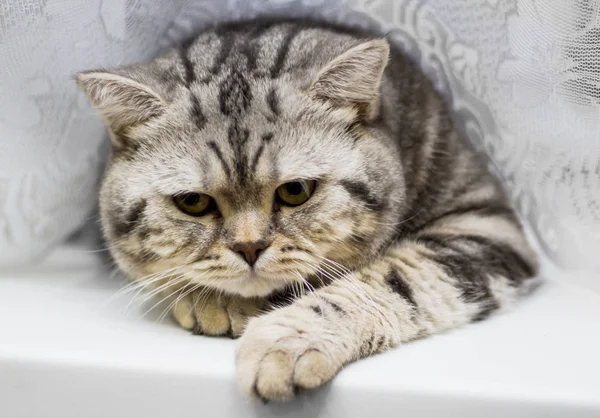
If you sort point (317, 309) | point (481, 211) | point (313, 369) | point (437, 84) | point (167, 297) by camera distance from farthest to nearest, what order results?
point (437, 84) < point (481, 211) < point (167, 297) < point (317, 309) < point (313, 369)

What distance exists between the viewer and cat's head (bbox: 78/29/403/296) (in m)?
1.03

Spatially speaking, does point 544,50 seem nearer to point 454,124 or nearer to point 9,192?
point 454,124

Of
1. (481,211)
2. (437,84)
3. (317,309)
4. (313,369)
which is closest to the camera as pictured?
(313,369)

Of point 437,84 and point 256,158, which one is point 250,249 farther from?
point 437,84

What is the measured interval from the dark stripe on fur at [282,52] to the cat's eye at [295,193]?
0.64 feet

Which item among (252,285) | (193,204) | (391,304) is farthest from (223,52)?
(391,304)

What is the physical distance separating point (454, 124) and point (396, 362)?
62 centimetres

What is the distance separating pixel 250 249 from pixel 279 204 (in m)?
0.09

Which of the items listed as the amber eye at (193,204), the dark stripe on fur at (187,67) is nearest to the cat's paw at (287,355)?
the amber eye at (193,204)

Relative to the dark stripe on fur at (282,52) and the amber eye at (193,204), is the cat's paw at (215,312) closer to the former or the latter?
the amber eye at (193,204)

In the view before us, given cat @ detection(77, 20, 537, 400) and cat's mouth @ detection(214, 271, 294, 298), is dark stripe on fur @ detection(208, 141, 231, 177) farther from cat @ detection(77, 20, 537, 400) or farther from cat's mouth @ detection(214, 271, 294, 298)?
cat's mouth @ detection(214, 271, 294, 298)

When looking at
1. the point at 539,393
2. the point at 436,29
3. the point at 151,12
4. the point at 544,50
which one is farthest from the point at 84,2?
the point at 539,393

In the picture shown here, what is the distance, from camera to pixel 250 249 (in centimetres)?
101

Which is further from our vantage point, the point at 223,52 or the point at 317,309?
the point at 223,52
